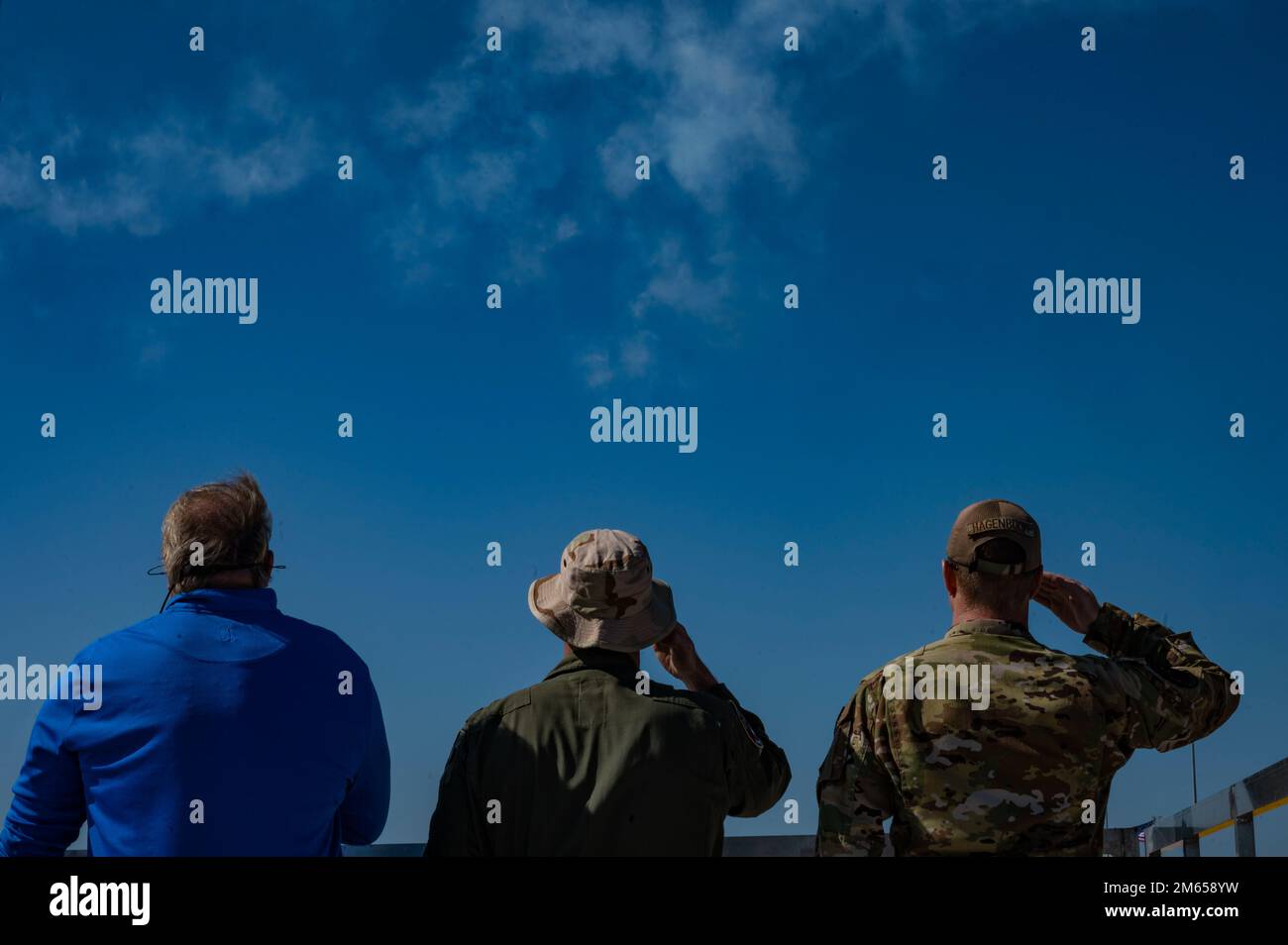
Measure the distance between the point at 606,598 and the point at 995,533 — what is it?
1.48m

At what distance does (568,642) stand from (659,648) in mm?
527

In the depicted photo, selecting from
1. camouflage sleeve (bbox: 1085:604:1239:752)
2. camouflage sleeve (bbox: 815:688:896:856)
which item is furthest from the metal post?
camouflage sleeve (bbox: 815:688:896:856)

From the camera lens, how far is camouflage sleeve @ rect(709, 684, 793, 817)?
15.9 ft

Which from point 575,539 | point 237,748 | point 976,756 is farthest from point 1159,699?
point 237,748

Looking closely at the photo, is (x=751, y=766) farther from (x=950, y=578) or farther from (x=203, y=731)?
(x=203, y=731)

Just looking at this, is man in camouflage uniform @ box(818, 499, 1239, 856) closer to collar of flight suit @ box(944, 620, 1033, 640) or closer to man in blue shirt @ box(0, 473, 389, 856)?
Result: collar of flight suit @ box(944, 620, 1033, 640)

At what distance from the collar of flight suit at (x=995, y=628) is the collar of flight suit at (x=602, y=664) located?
1232mm

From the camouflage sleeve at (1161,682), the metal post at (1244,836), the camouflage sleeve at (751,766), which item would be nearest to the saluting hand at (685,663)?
the camouflage sleeve at (751,766)

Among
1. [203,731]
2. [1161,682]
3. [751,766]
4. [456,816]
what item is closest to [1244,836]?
[1161,682]

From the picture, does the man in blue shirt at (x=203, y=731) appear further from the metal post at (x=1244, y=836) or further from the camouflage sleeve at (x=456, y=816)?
the metal post at (x=1244, y=836)

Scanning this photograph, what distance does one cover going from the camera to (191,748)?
4.22 metres

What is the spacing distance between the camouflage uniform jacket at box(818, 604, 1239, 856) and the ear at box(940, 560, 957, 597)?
0.15 meters

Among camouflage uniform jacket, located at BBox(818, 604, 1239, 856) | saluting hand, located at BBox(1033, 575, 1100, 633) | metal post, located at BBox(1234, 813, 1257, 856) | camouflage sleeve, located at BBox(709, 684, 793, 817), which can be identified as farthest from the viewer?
metal post, located at BBox(1234, 813, 1257, 856)

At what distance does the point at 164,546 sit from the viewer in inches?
179
